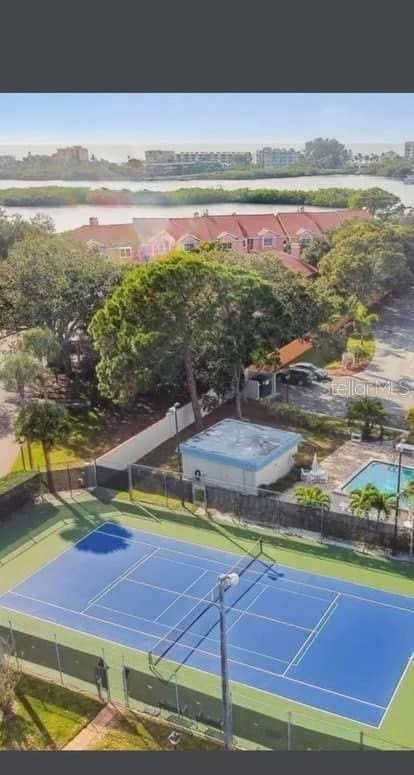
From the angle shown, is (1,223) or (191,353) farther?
(1,223)

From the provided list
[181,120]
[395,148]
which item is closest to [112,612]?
[181,120]

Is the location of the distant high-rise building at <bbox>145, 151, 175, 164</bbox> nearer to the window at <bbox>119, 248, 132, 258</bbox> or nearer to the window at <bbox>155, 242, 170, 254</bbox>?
the window at <bbox>119, 248, 132, 258</bbox>

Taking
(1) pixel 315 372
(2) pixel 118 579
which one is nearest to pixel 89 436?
(2) pixel 118 579

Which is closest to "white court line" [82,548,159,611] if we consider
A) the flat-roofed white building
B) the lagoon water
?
the flat-roofed white building

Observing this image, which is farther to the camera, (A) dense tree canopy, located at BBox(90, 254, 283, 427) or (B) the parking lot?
(B) the parking lot

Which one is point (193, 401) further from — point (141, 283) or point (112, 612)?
point (112, 612)

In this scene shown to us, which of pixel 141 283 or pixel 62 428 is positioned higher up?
pixel 141 283
